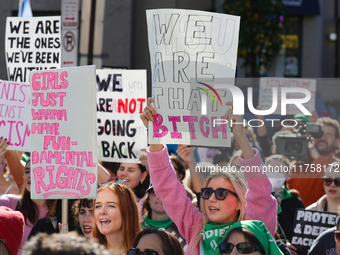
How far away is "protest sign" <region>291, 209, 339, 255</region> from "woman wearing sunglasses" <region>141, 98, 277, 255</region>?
1332 mm

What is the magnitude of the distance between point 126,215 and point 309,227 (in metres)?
1.60

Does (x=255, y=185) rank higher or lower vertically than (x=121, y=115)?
lower

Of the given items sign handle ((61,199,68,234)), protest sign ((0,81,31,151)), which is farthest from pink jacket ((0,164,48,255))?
sign handle ((61,199,68,234))

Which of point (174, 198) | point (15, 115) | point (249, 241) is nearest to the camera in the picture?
point (249, 241)

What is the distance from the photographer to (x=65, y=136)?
3.61m

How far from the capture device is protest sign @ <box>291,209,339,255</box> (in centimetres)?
436

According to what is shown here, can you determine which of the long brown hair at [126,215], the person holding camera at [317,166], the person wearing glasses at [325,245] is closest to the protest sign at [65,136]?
the long brown hair at [126,215]

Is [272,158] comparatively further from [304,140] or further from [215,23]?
[215,23]

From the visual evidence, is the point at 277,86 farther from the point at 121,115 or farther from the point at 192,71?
the point at 192,71

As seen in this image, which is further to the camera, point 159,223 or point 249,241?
point 159,223

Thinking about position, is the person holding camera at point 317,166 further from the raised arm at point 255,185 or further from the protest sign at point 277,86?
the raised arm at point 255,185

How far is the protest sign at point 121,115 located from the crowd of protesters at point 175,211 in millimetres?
151

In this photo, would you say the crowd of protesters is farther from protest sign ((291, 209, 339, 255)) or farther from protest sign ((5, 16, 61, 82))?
protest sign ((5, 16, 61, 82))

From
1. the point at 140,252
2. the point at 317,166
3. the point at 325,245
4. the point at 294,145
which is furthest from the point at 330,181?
the point at 140,252
